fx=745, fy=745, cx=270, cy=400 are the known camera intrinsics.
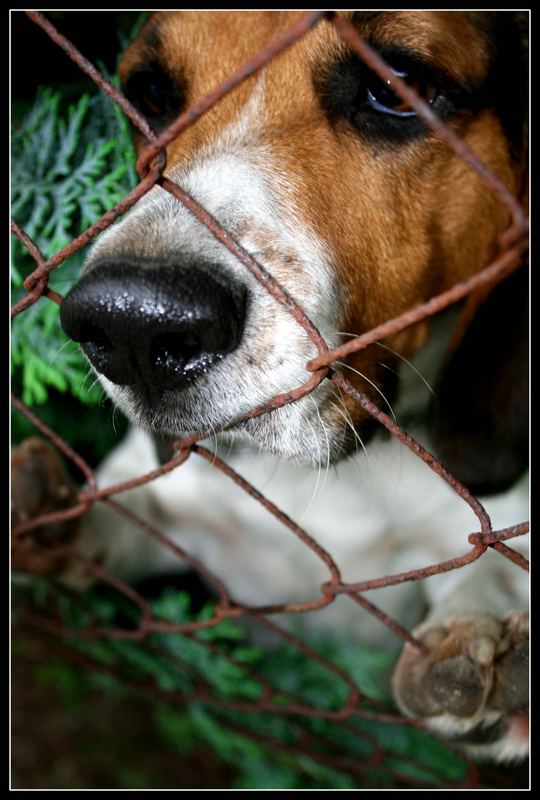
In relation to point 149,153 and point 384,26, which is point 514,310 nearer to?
point 384,26

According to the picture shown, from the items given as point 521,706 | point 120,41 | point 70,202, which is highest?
point 120,41

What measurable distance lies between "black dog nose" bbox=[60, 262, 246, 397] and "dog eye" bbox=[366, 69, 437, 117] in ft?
1.77

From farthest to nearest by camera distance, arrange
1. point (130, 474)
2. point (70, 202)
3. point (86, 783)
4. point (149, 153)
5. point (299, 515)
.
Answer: point (86, 783), point (130, 474), point (299, 515), point (70, 202), point (149, 153)

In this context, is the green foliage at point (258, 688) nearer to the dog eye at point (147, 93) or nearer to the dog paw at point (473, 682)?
the dog paw at point (473, 682)

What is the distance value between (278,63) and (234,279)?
55 cm

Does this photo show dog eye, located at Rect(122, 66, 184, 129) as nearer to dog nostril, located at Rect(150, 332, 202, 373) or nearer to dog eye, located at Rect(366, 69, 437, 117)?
dog eye, located at Rect(366, 69, 437, 117)

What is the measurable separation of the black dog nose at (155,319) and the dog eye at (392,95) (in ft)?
1.77

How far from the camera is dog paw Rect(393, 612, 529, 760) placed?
1.38m

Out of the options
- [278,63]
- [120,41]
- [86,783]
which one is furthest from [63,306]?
[86,783]

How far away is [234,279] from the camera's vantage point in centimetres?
107

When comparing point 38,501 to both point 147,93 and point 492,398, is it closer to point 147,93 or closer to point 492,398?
point 147,93

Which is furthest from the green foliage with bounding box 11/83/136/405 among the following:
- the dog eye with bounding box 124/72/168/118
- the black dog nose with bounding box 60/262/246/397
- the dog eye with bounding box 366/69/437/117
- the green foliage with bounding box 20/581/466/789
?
the green foliage with bounding box 20/581/466/789

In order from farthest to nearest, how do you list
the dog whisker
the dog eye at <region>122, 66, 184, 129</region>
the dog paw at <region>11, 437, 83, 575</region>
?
the dog paw at <region>11, 437, 83, 575</region> < the dog eye at <region>122, 66, 184, 129</region> < the dog whisker

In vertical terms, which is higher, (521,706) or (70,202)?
(70,202)
